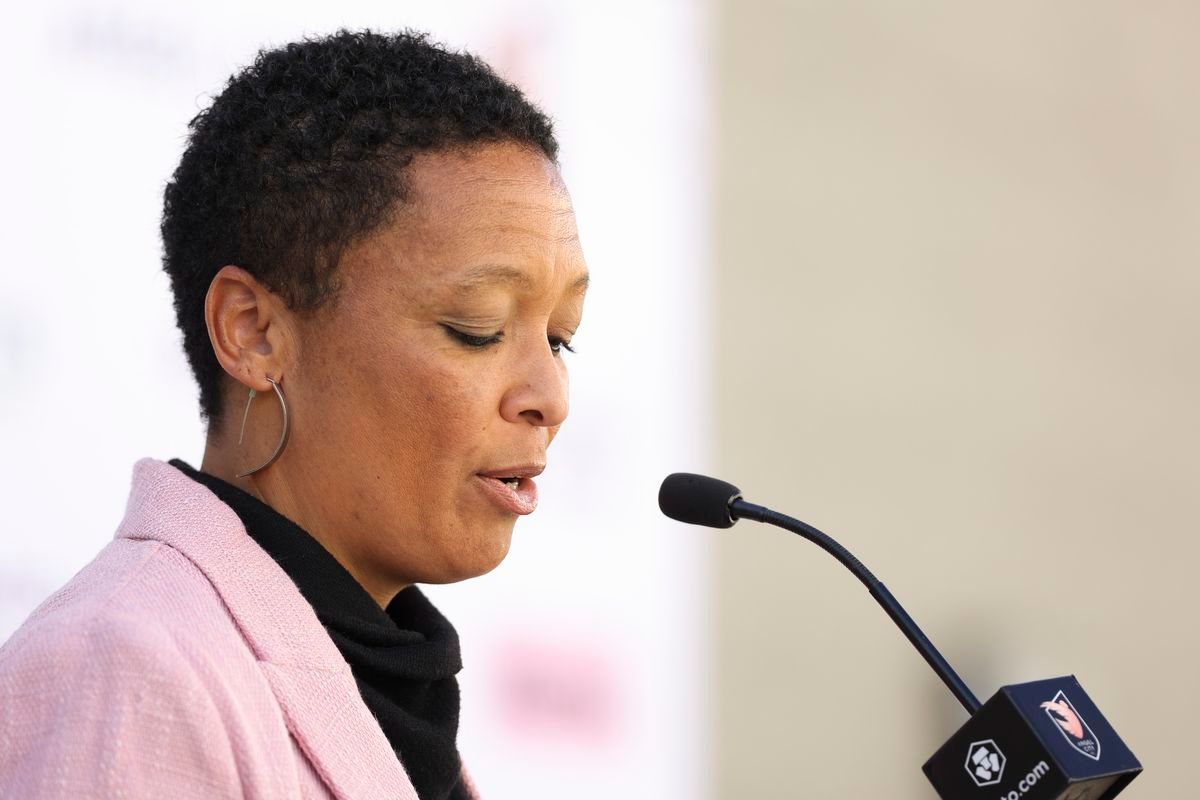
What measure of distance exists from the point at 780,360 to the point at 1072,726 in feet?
9.69

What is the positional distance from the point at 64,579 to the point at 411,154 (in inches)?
40.1

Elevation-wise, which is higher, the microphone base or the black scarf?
the black scarf

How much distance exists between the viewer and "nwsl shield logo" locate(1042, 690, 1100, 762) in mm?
1406

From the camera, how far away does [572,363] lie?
3193 mm

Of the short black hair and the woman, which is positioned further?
the short black hair

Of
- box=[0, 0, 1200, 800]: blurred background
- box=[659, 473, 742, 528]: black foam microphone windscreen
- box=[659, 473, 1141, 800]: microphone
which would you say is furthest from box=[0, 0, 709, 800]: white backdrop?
box=[659, 473, 1141, 800]: microphone

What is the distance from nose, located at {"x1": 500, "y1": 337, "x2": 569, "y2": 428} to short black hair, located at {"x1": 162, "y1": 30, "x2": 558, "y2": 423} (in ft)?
0.74

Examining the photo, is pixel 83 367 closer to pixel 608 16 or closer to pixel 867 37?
pixel 608 16

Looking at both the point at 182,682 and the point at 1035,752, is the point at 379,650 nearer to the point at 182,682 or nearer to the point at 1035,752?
the point at 182,682

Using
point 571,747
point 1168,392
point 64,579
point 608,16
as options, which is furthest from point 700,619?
point 1168,392

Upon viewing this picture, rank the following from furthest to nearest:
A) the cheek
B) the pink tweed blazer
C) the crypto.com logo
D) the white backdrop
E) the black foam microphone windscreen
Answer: the white backdrop, the black foam microphone windscreen, the cheek, the crypto.com logo, the pink tweed blazer

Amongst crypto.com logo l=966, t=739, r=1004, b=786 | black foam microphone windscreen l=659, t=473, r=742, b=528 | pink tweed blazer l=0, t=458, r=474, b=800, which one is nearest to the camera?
pink tweed blazer l=0, t=458, r=474, b=800

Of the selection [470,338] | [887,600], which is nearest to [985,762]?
[887,600]

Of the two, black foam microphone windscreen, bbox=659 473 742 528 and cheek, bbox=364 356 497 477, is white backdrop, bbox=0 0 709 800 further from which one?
black foam microphone windscreen, bbox=659 473 742 528
